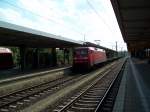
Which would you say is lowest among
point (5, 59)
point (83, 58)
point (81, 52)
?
point (5, 59)

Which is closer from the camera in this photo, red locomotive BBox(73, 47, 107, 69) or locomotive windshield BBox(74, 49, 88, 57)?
red locomotive BBox(73, 47, 107, 69)

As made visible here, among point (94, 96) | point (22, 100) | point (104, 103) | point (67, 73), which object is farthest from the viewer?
point (67, 73)

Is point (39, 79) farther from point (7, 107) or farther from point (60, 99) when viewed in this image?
point (7, 107)

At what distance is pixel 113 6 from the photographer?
15938 millimetres

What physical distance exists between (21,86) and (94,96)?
21.6 feet

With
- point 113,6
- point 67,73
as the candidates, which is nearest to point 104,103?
point 113,6

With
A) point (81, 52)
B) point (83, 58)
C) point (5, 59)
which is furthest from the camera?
point (5, 59)

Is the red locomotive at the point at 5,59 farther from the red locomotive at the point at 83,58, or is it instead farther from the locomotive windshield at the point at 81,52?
the locomotive windshield at the point at 81,52

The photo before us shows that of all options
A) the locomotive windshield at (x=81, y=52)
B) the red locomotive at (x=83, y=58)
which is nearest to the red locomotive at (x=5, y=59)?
the red locomotive at (x=83, y=58)

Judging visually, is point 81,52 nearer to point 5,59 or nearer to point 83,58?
point 83,58

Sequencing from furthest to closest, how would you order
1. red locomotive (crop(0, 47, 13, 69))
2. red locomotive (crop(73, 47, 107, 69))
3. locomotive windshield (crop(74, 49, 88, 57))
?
red locomotive (crop(0, 47, 13, 69))
locomotive windshield (crop(74, 49, 88, 57))
red locomotive (crop(73, 47, 107, 69))

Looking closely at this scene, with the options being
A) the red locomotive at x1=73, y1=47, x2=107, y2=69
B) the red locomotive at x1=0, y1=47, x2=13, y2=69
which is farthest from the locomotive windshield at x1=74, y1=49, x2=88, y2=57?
the red locomotive at x1=0, y1=47, x2=13, y2=69

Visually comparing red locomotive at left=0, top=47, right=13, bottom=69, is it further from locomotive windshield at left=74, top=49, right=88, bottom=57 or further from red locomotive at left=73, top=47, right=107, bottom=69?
locomotive windshield at left=74, top=49, right=88, bottom=57

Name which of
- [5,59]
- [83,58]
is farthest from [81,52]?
[5,59]
